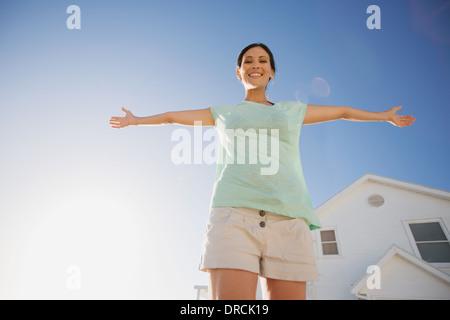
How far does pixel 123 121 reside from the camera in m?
2.37

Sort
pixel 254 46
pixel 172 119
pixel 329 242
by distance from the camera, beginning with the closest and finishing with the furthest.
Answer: pixel 172 119
pixel 254 46
pixel 329 242

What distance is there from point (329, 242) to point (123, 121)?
40.5 feet

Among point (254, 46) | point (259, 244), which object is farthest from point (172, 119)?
point (259, 244)

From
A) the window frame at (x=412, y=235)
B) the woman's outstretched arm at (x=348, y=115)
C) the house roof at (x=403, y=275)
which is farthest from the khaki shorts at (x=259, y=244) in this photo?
the window frame at (x=412, y=235)

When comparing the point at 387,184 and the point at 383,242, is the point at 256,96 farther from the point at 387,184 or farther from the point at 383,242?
the point at 387,184

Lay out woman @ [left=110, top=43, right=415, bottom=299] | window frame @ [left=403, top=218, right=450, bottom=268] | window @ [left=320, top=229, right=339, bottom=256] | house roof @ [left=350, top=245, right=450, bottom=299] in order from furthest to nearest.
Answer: window @ [left=320, top=229, right=339, bottom=256] < window frame @ [left=403, top=218, right=450, bottom=268] < house roof @ [left=350, top=245, right=450, bottom=299] < woman @ [left=110, top=43, right=415, bottom=299]

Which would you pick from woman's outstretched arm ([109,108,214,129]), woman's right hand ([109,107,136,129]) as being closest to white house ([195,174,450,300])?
woman's outstretched arm ([109,108,214,129])

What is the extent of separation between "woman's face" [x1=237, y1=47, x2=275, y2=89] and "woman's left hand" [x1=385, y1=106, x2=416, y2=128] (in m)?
1.37

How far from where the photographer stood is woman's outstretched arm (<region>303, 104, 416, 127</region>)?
2230 millimetres

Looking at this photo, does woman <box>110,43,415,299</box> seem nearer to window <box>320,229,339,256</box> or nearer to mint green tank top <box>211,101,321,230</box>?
mint green tank top <box>211,101,321,230</box>

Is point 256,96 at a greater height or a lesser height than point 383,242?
greater

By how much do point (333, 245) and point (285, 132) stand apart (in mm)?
12032
